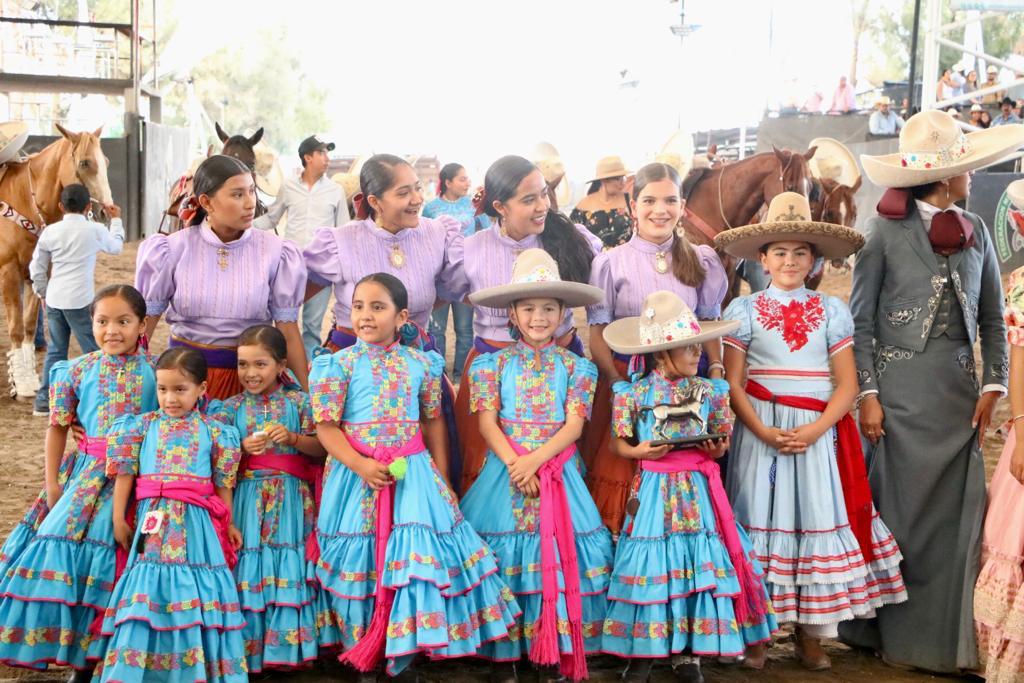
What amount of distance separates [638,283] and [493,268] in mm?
604

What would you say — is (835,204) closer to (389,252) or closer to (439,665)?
(389,252)

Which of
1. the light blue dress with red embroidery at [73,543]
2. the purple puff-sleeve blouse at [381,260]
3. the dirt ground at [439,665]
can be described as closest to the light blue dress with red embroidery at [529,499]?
the dirt ground at [439,665]

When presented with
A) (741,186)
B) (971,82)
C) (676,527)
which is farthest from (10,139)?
(971,82)

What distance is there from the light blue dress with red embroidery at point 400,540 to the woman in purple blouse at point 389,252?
0.40 m

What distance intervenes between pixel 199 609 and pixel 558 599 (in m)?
1.25

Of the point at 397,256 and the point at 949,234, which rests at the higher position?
the point at 949,234

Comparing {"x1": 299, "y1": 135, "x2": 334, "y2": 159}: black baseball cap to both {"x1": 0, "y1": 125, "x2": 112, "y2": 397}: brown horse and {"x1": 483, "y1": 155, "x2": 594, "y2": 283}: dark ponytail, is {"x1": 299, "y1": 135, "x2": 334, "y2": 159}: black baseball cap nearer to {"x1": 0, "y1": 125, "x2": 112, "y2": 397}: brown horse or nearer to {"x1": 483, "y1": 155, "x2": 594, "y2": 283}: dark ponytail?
{"x1": 0, "y1": 125, "x2": 112, "y2": 397}: brown horse

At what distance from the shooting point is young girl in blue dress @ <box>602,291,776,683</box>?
3.88 m

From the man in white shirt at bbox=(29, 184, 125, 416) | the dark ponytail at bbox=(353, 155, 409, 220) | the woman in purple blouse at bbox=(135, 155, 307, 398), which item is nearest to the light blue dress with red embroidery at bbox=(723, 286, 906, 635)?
the dark ponytail at bbox=(353, 155, 409, 220)

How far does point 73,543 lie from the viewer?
3.80 metres

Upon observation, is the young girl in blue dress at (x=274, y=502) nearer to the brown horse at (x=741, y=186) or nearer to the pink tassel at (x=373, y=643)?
the pink tassel at (x=373, y=643)

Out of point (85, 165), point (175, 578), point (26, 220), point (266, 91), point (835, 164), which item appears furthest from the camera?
point (266, 91)

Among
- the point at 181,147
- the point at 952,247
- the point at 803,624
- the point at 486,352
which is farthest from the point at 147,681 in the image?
the point at 181,147

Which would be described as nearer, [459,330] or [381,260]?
[381,260]
